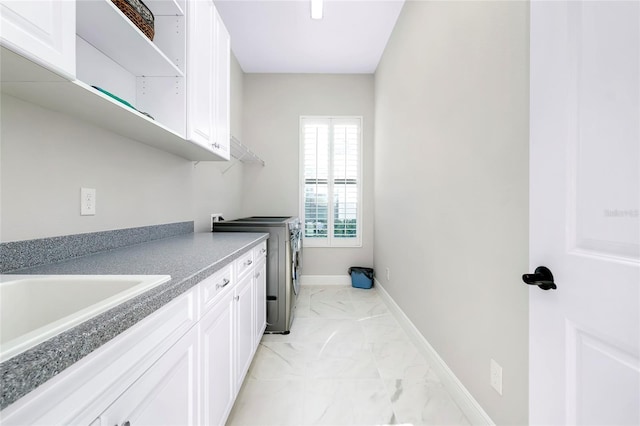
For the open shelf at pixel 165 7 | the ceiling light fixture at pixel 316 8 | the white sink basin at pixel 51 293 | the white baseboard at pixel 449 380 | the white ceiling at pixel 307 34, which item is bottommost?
the white baseboard at pixel 449 380

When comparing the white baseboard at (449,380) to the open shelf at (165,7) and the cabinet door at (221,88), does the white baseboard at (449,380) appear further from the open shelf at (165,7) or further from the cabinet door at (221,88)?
the open shelf at (165,7)

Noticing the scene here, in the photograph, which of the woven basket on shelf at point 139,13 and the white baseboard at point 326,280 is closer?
the woven basket on shelf at point 139,13

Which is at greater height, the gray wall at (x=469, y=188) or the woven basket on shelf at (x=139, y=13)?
the woven basket on shelf at (x=139, y=13)

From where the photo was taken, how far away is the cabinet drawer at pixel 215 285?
3.43ft

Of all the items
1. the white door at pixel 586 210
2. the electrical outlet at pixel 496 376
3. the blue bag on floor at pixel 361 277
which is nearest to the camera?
the white door at pixel 586 210

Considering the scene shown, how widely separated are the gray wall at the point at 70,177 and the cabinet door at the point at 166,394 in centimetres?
73

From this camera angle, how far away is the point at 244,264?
1.62 m

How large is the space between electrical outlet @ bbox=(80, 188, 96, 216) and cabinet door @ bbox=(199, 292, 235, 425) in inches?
28.8

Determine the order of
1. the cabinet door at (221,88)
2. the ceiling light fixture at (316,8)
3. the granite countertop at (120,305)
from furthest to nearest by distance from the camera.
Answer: the ceiling light fixture at (316,8), the cabinet door at (221,88), the granite countertop at (120,305)

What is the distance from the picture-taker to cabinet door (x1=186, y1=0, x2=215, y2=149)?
148 cm

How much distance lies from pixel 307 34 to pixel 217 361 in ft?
10.1

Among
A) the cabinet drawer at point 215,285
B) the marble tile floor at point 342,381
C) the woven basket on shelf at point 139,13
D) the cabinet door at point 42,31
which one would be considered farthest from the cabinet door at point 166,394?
the woven basket on shelf at point 139,13

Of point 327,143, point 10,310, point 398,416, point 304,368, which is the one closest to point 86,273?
point 10,310

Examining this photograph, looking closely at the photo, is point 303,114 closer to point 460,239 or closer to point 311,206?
point 311,206
